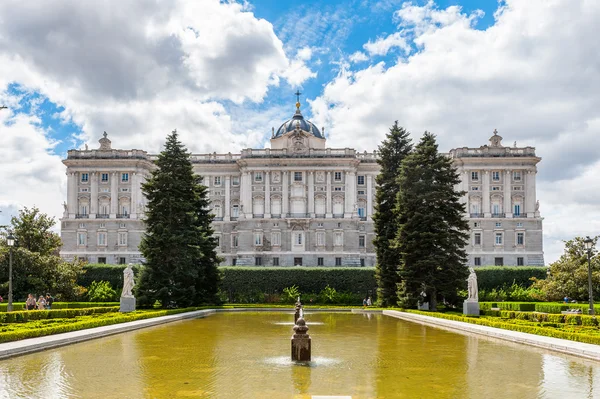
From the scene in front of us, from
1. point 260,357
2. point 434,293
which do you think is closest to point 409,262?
point 434,293

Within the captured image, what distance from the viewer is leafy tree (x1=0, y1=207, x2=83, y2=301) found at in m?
36.7

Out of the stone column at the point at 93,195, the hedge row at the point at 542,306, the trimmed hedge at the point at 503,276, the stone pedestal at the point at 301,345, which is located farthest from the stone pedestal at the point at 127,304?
the stone column at the point at 93,195

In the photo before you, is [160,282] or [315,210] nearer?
[160,282]

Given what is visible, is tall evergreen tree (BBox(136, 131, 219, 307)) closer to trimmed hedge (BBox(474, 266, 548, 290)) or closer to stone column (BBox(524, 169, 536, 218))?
trimmed hedge (BBox(474, 266, 548, 290))

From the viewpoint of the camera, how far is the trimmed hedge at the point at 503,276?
2098 inches

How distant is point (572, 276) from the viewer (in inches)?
1467

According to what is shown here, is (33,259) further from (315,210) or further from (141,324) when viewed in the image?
(315,210)

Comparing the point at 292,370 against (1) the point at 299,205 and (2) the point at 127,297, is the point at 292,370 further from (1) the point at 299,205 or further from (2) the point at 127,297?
(1) the point at 299,205

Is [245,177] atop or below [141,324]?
atop

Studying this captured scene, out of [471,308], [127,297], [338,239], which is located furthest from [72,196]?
[471,308]

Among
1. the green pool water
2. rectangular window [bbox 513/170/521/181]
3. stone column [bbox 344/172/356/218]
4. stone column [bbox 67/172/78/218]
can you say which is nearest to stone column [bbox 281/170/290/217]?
stone column [bbox 344/172/356/218]

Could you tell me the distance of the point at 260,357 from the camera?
14492 mm

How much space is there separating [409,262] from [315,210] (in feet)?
133

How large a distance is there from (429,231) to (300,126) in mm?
49027
